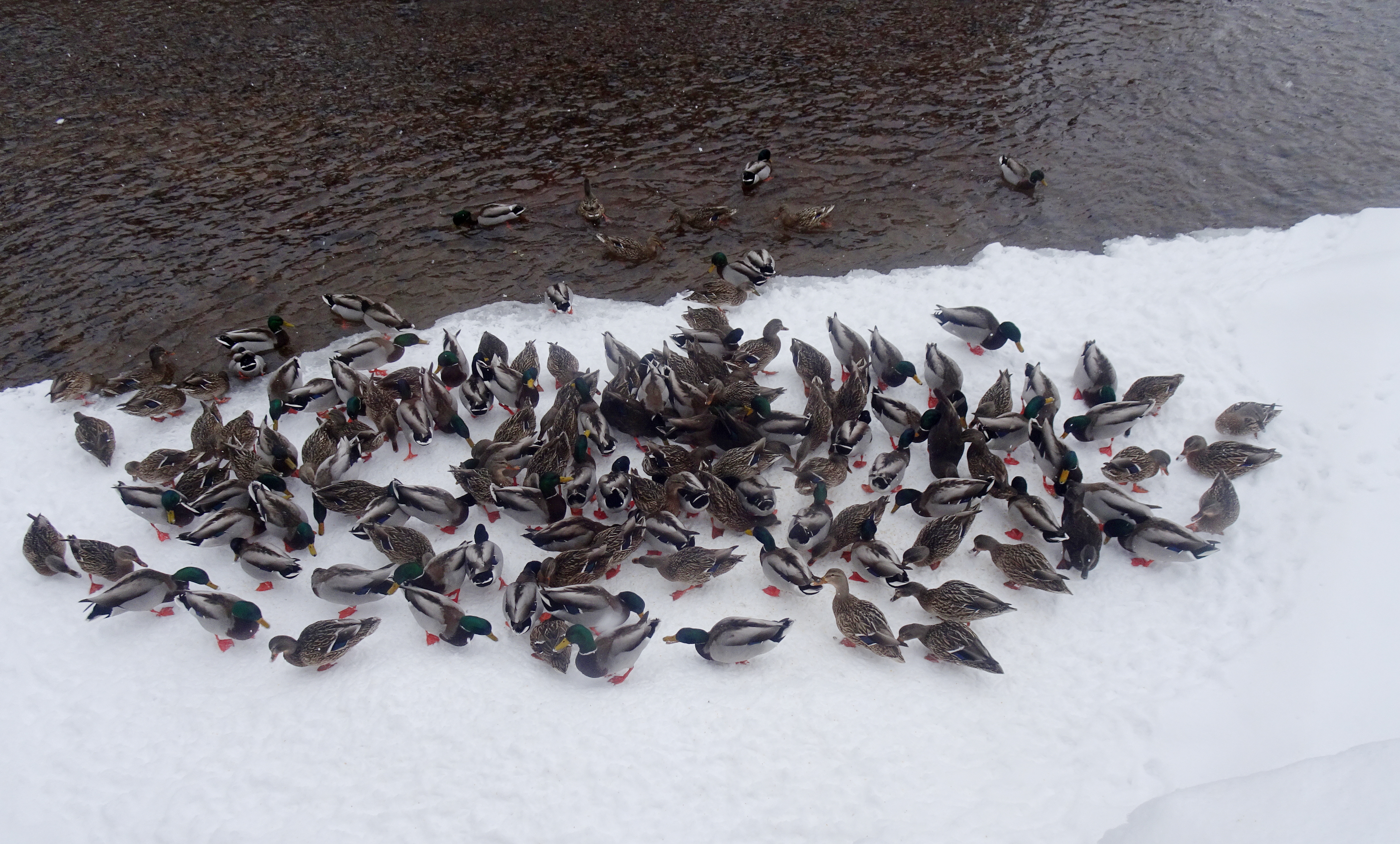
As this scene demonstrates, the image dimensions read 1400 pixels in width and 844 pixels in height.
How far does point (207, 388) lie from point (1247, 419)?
35.8 feet

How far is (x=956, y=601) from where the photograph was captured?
608cm

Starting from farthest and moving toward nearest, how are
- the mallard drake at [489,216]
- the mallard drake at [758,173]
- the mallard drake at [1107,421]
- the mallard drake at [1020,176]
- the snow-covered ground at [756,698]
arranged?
the mallard drake at [758,173] → the mallard drake at [1020,176] → the mallard drake at [489,216] → the mallard drake at [1107,421] → the snow-covered ground at [756,698]

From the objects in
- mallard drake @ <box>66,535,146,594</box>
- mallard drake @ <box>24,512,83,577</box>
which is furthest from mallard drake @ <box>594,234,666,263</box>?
mallard drake @ <box>24,512,83,577</box>

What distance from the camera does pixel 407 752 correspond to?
530cm

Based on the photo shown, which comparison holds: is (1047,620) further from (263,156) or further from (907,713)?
(263,156)

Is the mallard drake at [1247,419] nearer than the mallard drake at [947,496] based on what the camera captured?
No

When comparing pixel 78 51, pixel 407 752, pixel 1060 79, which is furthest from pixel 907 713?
pixel 78 51

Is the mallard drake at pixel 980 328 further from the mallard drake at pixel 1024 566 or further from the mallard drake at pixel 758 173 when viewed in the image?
the mallard drake at pixel 758 173

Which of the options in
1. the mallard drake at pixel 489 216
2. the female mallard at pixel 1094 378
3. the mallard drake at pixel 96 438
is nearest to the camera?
the mallard drake at pixel 96 438

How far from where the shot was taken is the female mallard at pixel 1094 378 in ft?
25.4

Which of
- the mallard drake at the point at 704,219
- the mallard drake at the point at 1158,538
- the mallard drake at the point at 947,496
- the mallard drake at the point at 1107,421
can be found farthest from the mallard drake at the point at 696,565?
the mallard drake at the point at 704,219

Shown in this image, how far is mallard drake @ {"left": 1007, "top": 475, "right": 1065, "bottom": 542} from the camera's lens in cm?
658

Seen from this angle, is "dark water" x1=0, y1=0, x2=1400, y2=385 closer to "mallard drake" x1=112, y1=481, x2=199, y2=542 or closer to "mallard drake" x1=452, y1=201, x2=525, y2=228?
"mallard drake" x1=452, y1=201, x2=525, y2=228

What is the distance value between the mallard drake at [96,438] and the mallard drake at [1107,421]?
32.0ft
